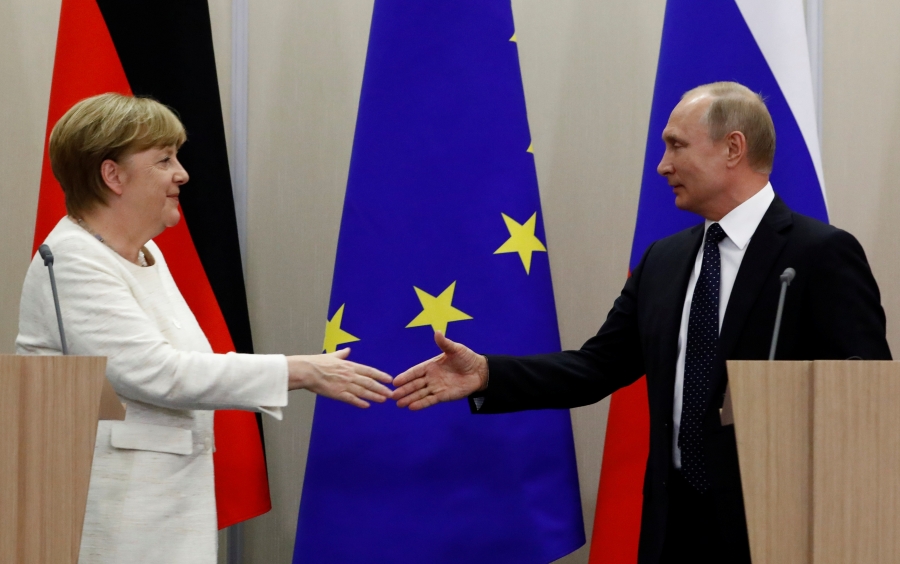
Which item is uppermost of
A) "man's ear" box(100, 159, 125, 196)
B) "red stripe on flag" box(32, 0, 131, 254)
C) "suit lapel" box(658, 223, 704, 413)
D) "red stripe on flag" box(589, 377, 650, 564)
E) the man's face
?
"red stripe on flag" box(32, 0, 131, 254)

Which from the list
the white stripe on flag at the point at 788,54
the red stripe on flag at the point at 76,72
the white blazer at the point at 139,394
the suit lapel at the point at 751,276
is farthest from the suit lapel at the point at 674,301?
the red stripe on flag at the point at 76,72

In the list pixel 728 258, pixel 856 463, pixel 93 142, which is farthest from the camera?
pixel 728 258

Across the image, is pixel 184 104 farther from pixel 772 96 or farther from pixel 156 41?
pixel 772 96

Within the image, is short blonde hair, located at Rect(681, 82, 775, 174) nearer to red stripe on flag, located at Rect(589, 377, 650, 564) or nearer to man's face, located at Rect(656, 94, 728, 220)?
man's face, located at Rect(656, 94, 728, 220)

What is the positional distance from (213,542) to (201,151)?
1.14 meters

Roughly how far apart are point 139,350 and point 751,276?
124 centimetres

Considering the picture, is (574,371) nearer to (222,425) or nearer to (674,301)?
(674,301)

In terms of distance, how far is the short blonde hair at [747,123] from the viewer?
2.08m

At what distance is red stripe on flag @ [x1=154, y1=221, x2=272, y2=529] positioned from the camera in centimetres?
245

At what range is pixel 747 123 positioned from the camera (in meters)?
2.08

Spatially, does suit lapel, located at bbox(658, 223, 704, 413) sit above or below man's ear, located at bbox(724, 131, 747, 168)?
below

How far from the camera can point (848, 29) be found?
2.90 meters

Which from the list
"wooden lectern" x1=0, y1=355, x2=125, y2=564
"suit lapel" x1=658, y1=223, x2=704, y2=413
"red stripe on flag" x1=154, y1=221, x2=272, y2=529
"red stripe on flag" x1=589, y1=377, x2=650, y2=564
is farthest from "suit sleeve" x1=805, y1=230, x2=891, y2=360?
"red stripe on flag" x1=154, y1=221, x2=272, y2=529

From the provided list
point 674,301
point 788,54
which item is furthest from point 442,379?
point 788,54
